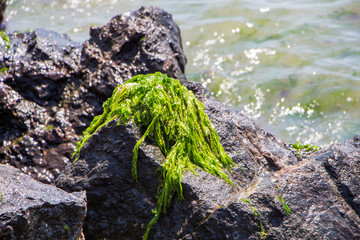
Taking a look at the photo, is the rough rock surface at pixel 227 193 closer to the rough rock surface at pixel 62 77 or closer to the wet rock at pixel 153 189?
the wet rock at pixel 153 189

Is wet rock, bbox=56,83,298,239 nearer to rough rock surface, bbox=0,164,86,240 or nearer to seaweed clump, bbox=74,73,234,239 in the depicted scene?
seaweed clump, bbox=74,73,234,239

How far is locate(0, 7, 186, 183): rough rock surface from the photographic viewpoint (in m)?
5.12

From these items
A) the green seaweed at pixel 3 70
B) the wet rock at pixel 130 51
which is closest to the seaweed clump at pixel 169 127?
the wet rock at pixel 130 51

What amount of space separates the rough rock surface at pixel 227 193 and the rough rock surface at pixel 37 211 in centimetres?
36

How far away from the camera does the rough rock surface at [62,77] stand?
16.8 ft

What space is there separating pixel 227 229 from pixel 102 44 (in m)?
3.60

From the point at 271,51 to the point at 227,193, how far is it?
601cm

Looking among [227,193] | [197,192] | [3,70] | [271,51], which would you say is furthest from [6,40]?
[271,51]

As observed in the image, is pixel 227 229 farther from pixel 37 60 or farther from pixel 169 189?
pixel 37 60

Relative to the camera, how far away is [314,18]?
32.8 ft

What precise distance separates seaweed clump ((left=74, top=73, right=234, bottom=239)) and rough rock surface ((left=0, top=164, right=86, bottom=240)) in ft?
1.94

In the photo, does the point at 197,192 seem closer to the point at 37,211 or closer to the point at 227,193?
the point at 227,193

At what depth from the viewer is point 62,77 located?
18.2ft

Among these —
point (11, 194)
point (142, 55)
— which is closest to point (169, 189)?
point (11, 194)
